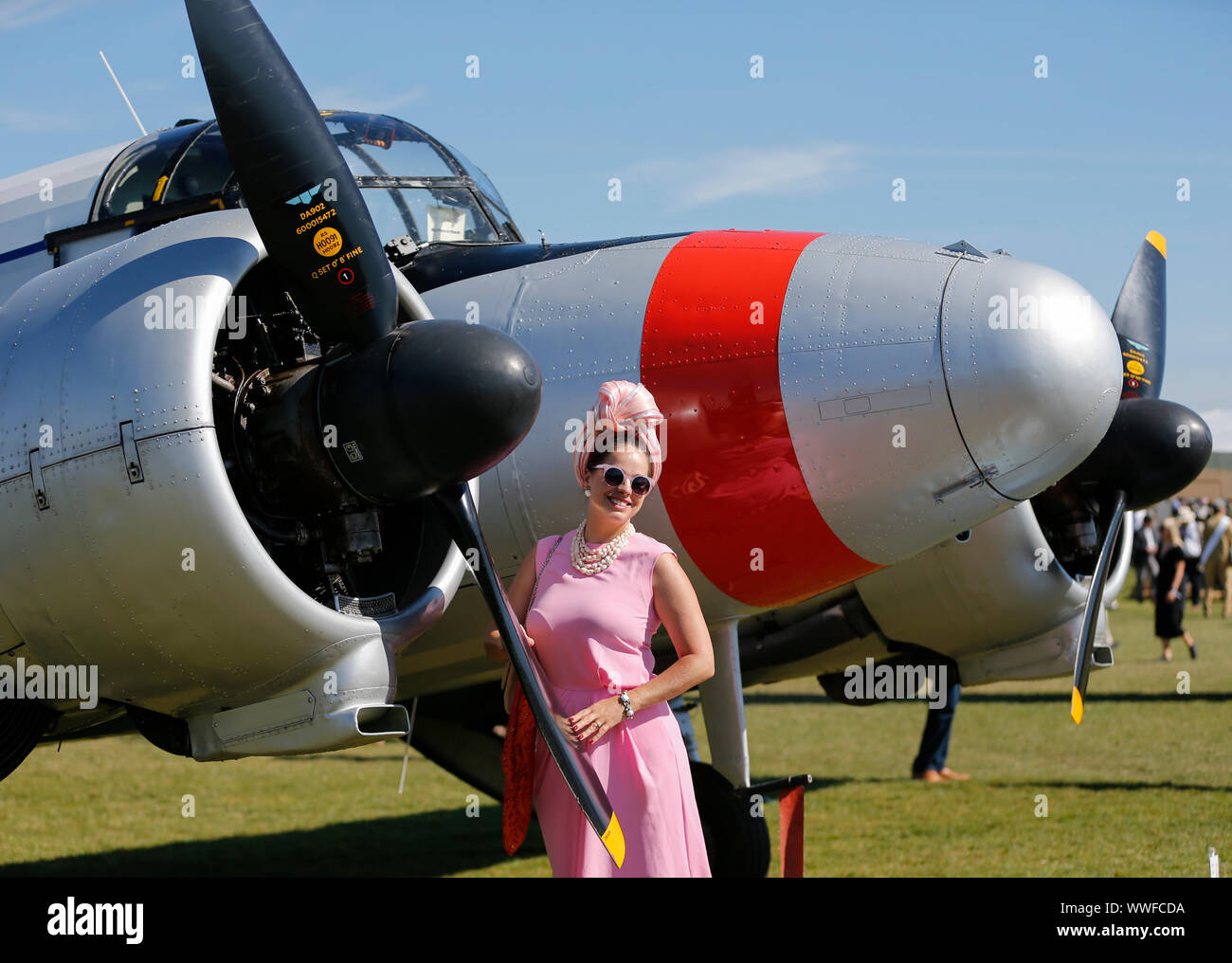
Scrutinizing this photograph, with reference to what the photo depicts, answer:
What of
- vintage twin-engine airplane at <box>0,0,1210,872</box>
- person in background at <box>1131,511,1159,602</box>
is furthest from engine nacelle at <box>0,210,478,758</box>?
person in background at <box>1131,511,1159,602</box>

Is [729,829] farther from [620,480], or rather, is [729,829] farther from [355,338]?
[355,338]

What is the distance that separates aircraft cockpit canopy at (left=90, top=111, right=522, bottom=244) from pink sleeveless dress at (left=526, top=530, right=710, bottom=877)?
2885 millimetres

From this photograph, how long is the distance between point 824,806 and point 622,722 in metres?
6.54

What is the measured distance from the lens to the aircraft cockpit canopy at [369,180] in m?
6.51

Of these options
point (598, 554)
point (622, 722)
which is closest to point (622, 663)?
point (622, 722)

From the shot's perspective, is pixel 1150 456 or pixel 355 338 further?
pixel 1150 456

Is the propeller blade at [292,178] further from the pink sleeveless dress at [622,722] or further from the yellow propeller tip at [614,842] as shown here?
the yellow propeller tip at [614,842]

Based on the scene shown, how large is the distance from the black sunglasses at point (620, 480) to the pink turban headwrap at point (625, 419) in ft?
0.28

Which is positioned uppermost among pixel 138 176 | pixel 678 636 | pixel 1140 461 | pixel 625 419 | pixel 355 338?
pixel 138 176

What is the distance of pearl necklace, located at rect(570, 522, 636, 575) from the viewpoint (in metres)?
4.15

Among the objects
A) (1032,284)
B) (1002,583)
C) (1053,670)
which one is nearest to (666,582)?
(1032,284)

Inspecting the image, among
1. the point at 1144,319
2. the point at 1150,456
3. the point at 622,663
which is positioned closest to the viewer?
the point at 622,663

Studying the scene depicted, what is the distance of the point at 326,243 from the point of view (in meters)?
4.94

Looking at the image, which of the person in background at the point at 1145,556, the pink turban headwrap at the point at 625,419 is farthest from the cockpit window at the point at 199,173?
the person in background at the point at 1145,556
